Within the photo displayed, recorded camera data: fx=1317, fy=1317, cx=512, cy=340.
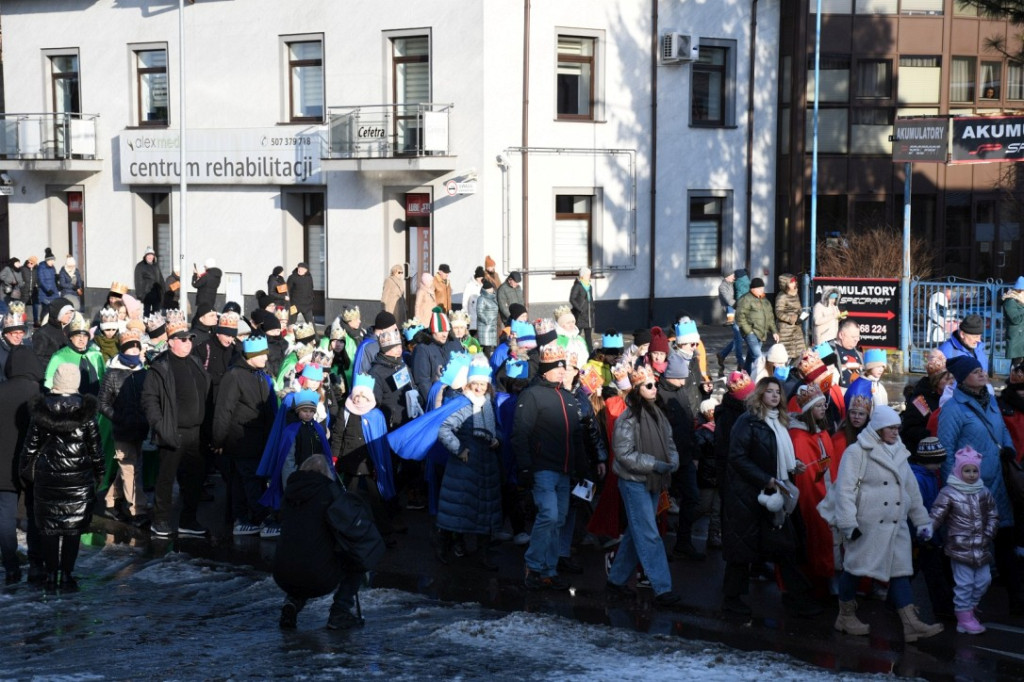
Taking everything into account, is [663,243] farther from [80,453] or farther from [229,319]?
[80,453]

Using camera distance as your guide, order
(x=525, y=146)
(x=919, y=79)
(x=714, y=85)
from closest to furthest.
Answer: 1. (x=525, y=146)
2. (x=714, y=85)
3. (x=919, y=79)

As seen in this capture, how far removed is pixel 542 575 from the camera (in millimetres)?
9914

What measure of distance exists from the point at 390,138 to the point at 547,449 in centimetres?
1912

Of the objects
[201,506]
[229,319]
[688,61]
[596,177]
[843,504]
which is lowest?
[201,506]

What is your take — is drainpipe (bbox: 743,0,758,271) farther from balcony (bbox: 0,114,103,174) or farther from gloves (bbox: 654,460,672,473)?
gloves (bbox: 654,460,672,473)

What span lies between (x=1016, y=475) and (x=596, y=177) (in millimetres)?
19795

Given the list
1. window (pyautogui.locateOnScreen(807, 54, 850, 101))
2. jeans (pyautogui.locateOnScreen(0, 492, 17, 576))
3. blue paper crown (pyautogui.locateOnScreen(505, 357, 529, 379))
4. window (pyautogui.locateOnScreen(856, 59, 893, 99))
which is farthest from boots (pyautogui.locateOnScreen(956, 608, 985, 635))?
window (pyautogui.locateOnScreen(856, 59, 893, 99))

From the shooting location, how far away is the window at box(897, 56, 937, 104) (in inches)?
1254

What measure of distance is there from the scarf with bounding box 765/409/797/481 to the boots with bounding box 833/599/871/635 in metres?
0.92

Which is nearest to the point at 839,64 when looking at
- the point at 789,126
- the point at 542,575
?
the point at 789,126

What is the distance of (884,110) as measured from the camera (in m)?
31.8

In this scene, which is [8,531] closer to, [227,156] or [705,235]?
[227,156]

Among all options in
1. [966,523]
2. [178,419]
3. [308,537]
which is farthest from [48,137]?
[966,523]

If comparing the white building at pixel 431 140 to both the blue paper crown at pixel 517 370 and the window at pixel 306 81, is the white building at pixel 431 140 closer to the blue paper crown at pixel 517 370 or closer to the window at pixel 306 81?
the window at pixel 306 81
